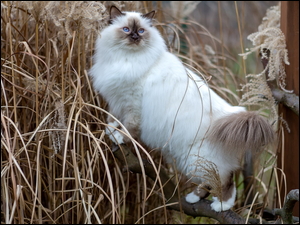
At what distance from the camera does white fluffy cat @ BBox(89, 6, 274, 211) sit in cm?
177

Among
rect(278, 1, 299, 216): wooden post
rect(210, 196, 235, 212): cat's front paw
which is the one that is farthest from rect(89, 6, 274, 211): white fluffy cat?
rect(278, 1, 299, 216): wooden post

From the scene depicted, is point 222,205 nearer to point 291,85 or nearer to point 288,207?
point 288,207

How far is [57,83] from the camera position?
1949 mm

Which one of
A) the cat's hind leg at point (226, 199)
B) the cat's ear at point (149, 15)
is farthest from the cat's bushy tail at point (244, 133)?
the cat's ear at point (149, 15)

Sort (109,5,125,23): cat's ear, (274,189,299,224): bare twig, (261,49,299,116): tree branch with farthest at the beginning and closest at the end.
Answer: (261,49,299,116): tree branch
(109,5,125,23): cat's ear
(274,189,299,224): bare twig

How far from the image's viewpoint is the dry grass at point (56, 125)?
1.71 metres

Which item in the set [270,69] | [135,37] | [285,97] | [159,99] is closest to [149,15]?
[135,37]

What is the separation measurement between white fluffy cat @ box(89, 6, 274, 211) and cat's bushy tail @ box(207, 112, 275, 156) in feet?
0.07

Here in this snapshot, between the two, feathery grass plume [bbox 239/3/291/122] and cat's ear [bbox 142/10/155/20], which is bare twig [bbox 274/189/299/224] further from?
cat's ear [bbox 142/10/155/20]

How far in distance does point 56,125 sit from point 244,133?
838 mm

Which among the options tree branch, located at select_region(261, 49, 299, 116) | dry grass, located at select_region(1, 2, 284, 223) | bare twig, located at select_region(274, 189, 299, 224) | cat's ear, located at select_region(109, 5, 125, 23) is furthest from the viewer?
tree branch, located at select_region(261, 49, 299, 116)

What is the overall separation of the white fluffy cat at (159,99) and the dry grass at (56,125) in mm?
125

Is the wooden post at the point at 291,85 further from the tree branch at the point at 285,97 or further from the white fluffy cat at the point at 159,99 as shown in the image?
the white fluffy cat at the point at 159,99

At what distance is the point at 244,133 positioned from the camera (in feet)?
5.40
